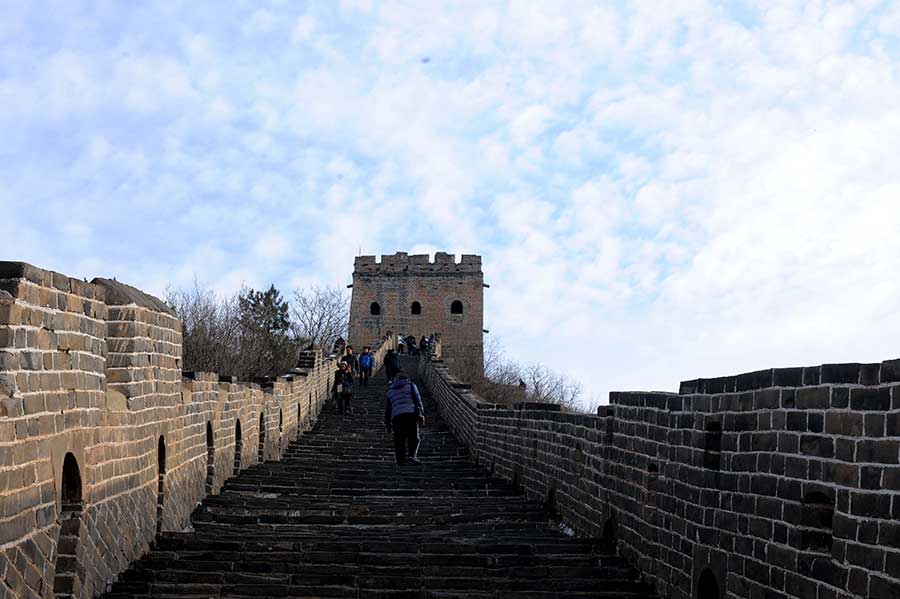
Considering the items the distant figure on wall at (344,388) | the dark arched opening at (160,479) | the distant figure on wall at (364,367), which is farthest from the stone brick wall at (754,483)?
the distant figure on wall at (364,367)

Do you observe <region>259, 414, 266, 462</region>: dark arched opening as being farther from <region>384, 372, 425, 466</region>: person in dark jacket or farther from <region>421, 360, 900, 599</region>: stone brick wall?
<region>421, 360, 900, 599</region>: stone brick wall

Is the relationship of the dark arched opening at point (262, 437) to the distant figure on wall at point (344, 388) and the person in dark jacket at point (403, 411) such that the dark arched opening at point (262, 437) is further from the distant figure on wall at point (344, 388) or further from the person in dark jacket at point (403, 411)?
the distant figure on wall at point (344, 388)

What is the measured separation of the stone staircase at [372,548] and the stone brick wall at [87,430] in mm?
422

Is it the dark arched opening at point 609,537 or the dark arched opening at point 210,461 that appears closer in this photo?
the dark arched opening at point 609,537

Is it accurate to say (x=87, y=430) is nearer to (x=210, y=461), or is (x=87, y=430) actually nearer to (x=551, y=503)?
(x=210, y=461)

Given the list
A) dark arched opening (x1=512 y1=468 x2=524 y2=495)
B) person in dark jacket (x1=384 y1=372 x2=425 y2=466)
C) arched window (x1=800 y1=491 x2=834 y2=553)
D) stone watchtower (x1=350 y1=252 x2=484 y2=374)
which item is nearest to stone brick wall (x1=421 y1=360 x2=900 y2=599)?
arched window (x1=800 y1=491 x2=834 y2=553)

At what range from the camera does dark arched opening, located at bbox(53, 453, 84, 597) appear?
647 cm

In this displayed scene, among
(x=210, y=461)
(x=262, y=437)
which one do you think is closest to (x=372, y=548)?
(x=210, y=461)

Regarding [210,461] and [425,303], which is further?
[425,303]

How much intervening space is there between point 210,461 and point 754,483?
680 centimetres

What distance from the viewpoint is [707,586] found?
7020 mm

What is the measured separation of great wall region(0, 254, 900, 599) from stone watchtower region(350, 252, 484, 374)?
175 ft

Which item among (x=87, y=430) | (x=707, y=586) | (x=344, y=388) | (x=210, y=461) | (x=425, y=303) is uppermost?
(x=425, y=303)

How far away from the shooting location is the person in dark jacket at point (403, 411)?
1481cm
